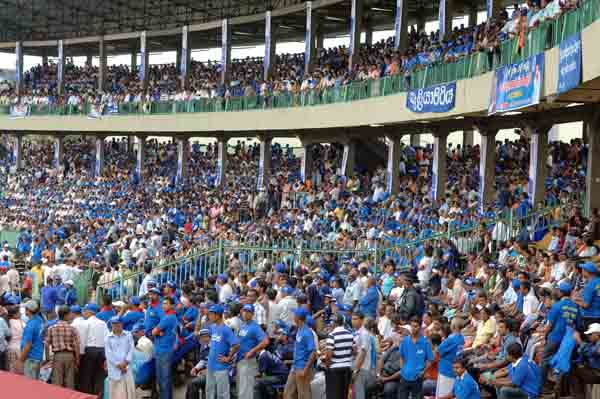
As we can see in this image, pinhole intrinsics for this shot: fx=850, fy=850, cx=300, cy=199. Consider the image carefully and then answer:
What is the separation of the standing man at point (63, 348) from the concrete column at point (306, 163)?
72.9 ft

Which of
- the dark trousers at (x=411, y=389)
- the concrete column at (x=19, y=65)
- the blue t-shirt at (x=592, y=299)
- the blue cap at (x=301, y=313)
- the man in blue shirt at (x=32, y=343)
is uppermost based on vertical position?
the concrete column at (x=19, y=65)

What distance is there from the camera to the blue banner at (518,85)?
15578mm

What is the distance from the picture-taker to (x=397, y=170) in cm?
2838

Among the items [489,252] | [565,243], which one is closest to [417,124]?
[489,252]

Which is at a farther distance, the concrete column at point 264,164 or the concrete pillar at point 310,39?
the concrete column at point 264,164

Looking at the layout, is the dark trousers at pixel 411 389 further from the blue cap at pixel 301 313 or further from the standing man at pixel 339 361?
the blue cap at pixel 301 313

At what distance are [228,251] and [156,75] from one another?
106 ft

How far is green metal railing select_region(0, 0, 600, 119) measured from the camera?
48.5 feet

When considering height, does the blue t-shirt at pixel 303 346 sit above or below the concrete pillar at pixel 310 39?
below

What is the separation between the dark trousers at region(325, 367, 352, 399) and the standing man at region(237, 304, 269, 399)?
93 cm

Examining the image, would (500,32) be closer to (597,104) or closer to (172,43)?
(597,104)

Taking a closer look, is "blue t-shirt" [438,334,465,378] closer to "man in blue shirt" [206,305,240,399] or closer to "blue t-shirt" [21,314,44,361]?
"man in blue shirt" [206,305,240,399]

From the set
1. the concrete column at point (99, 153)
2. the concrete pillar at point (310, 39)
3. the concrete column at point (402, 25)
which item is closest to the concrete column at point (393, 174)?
the concrete column at point (402, 25)

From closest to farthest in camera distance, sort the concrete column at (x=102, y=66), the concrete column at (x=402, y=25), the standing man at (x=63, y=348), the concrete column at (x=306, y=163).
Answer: the standing man at (x=63, y=348) → the concrete column at (x=402, y=25) → the concrete column at (x=306, y=163) → the concrete column at (x=102, y=66)
